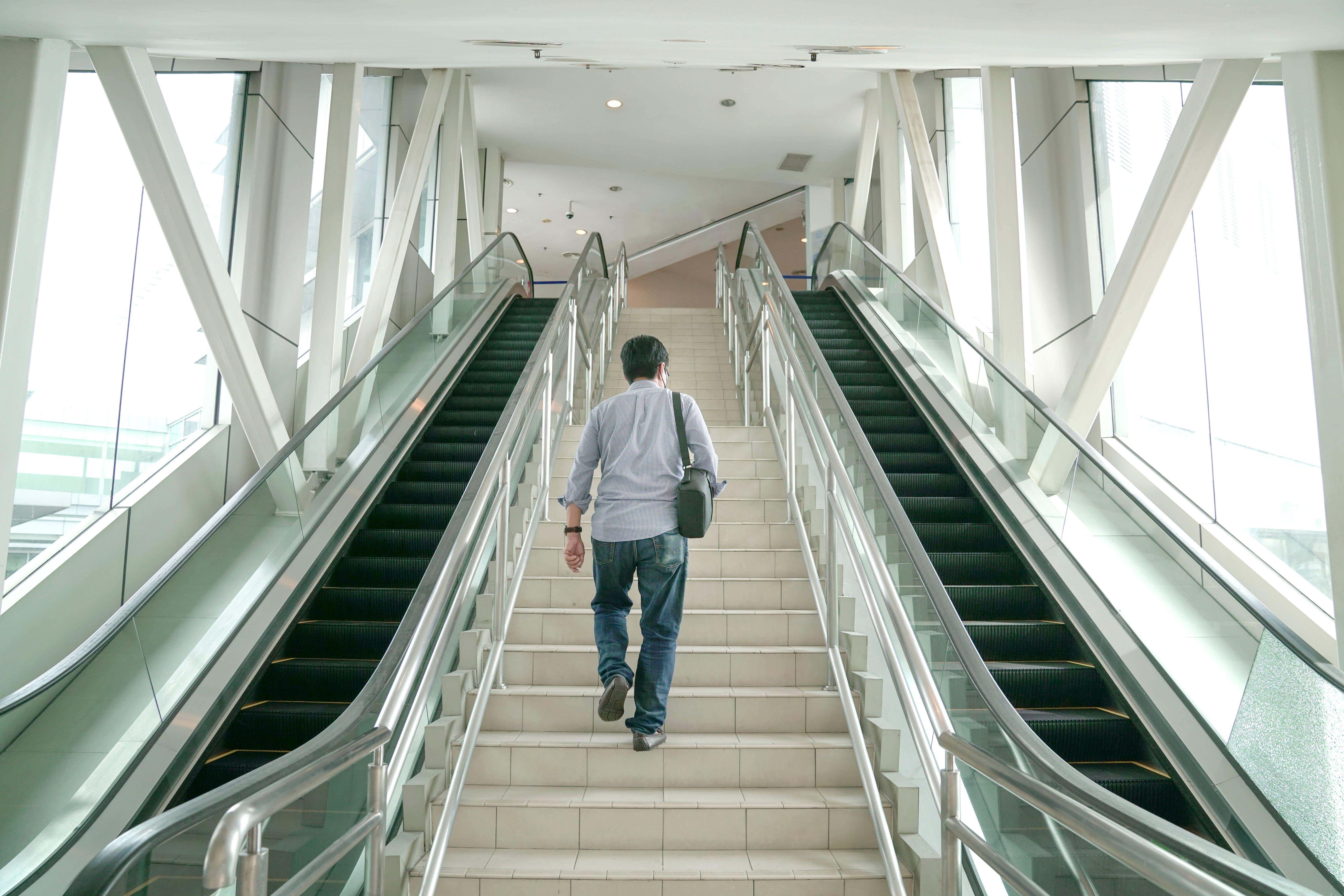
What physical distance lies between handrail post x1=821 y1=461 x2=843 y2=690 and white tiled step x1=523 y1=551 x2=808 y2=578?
2.15 feet

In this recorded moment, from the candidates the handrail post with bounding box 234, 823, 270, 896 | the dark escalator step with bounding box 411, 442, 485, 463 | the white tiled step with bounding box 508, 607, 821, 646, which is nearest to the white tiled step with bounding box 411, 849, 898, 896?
the handrail post with bounding box 234, 823, 270, 896

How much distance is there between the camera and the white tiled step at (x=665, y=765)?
325 centimetres

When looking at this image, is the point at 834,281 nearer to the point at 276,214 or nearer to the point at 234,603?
the point at 276,214

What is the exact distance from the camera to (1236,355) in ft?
18.0

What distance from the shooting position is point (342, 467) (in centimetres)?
517

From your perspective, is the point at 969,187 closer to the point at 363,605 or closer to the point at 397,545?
the point at 397,545

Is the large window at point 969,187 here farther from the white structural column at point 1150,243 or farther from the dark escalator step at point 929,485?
the dark escalator step at point 929,485

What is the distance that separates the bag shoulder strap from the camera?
3529 millimetres

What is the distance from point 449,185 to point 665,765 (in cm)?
876

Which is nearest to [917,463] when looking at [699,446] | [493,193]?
[699,446]

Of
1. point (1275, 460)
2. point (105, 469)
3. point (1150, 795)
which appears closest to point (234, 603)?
point (105, 469)

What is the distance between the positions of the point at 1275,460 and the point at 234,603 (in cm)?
544

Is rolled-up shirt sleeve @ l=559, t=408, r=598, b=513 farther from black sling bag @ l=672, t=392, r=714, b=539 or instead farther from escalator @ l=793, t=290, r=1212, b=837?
escalator @ l=793, t=290, r=1212, b=837

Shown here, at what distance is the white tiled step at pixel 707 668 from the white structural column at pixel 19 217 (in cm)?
206
